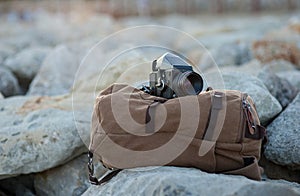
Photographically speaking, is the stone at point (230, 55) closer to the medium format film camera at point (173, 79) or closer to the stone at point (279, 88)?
the stone at point (279, 88)

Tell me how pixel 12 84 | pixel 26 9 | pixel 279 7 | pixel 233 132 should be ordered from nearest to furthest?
pixel 233 132
pixel 12 84
pixel 279 7
pixel 26 9

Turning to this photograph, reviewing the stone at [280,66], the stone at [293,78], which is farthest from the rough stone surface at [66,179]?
the stone at [280,66]

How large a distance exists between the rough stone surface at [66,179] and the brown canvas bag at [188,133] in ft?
2.59

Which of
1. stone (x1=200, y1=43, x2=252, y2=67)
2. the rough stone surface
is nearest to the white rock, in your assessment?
stone (x1=200, y1=43, x2=252, y2=67)

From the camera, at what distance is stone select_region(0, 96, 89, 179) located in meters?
2.84

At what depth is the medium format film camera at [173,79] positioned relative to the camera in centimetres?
222

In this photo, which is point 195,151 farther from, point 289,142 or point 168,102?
point 289,142

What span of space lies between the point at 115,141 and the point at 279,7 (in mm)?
11579

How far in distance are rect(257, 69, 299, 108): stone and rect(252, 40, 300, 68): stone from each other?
1787mm

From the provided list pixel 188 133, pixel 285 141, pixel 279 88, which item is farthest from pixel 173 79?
pixel 279 88

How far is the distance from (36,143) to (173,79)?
3.35ft

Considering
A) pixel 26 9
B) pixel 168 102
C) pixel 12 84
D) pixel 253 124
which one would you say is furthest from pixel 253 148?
pixel 26 9

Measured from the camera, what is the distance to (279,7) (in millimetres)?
13016

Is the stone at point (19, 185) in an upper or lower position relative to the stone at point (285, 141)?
lower
